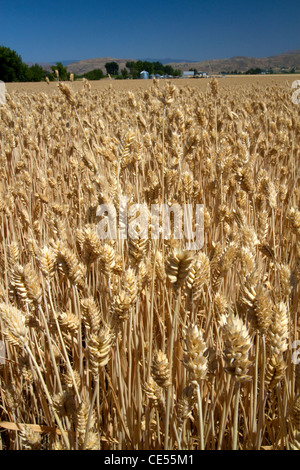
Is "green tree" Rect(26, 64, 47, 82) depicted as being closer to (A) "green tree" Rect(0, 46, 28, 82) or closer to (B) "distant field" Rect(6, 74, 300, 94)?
(A) "green tree" Rect(0, 46, 28, 82)

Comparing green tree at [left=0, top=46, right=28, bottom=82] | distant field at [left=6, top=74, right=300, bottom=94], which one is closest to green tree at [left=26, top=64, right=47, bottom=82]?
green tree at [left=0, top=46, right=28, bottom=82]

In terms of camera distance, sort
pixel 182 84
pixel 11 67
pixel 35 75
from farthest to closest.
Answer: pixel 35 75 → pixel 11 67 → pixel 182 84

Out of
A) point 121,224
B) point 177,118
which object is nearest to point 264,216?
point 121,224

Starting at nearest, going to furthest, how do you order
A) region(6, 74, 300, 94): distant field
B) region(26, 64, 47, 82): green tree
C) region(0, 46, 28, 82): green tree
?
region(6, 74, 300, 94): distant field → region(0, 46, 28, 82): green tree → region(26, 64, 47, 82): green tree

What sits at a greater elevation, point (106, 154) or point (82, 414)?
point (106, 154)

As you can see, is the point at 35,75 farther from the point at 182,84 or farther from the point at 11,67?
the point at 182,84

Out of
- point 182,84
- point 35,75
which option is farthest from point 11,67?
point 182,84

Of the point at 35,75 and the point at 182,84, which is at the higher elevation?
the point at 35,75

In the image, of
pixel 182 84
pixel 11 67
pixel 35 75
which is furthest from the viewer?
pixel 35 75

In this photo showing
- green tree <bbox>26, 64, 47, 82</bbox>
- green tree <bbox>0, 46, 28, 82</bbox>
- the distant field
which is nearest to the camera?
the distant field

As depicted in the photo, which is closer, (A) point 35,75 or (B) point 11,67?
(B) point 11,67

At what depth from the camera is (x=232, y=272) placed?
138 cm

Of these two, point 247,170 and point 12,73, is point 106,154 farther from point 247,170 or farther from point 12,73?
point 12,73

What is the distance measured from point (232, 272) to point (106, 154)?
0.78m
